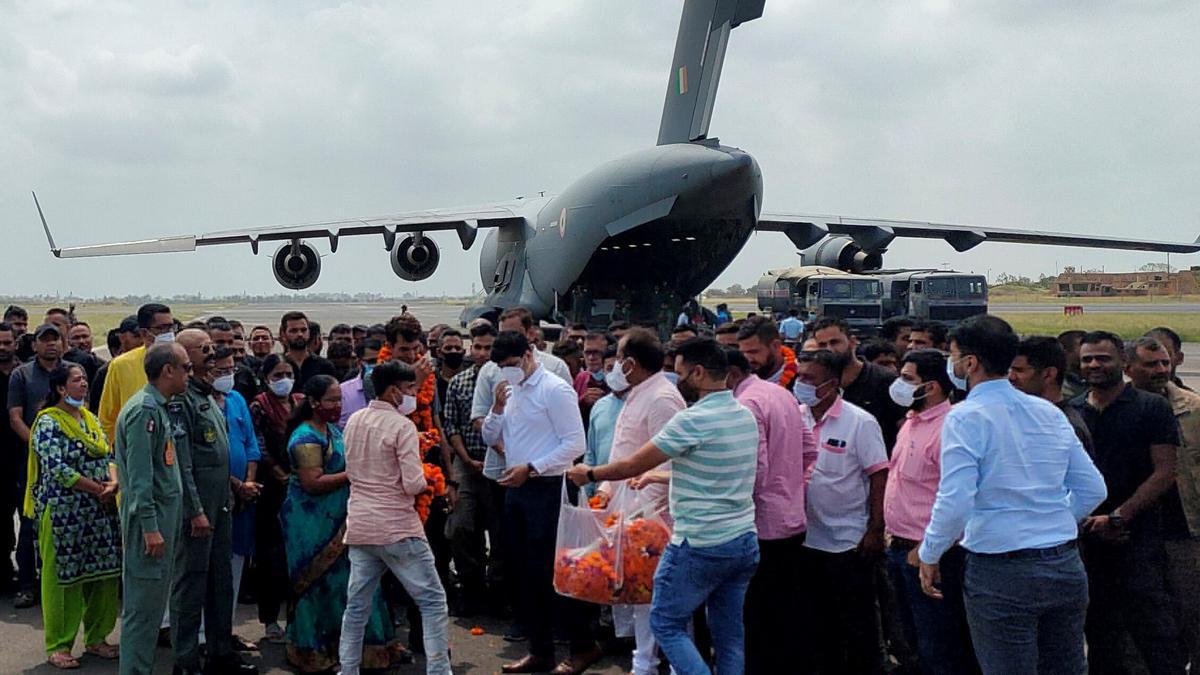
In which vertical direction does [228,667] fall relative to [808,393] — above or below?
below

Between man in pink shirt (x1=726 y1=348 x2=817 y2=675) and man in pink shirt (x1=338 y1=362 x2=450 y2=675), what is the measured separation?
165 centimetres

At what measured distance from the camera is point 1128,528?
15.7 feet

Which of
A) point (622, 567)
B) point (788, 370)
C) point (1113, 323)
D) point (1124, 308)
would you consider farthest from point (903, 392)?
point (1124, 308)

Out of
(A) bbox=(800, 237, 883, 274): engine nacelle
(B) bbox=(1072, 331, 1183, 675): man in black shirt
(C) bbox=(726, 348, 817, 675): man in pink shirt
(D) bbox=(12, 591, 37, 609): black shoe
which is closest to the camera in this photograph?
(B) bbox=(1072, 331, 1183, 675): man in black shirt

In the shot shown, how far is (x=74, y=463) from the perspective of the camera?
6.00 meters

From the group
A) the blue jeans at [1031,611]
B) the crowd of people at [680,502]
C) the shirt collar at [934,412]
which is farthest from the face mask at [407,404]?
the blue jeans at [1031,611]

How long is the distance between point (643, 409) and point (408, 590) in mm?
1535

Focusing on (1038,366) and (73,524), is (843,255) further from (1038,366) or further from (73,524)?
(73,524)

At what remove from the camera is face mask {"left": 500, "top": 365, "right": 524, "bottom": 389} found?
5.88 m

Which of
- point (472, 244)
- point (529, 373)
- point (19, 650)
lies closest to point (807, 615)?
point (529, 373)

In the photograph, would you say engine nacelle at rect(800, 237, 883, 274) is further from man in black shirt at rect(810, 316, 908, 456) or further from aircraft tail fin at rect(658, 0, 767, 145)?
man in black shirt at rect(810, 316, 908, 456)

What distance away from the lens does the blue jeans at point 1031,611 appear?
367cm

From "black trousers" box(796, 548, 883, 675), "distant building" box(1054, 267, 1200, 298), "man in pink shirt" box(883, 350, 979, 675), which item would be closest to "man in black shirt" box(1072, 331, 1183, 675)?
"man in pink shirt" box(883, 350, 979, 675)

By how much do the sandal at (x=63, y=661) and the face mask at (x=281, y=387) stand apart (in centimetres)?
194
